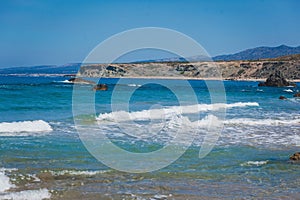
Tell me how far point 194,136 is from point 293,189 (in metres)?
8.51

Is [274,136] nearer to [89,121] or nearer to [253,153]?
[253,153]

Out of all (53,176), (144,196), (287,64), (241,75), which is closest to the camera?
(144,196)

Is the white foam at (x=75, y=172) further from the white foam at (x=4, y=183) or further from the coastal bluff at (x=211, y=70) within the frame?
the coastal bluff at (x=211, y=70)

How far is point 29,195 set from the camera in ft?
26.3

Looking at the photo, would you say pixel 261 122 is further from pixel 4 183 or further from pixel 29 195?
pixel 29 195

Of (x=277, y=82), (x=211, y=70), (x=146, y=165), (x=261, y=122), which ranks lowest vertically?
(x=146, y=165)

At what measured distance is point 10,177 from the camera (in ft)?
30.9

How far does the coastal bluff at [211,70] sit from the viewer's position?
125250mm

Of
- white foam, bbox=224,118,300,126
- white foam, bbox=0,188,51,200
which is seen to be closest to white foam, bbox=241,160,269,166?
white foam, bbox=0,188,51,200

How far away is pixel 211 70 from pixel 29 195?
138m

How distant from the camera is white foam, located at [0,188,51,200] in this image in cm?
793

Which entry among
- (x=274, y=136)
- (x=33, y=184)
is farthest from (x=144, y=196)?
(x=274, y=136)

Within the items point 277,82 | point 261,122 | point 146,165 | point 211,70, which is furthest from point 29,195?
point 211,70

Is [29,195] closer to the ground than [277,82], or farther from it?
closer to the ground
